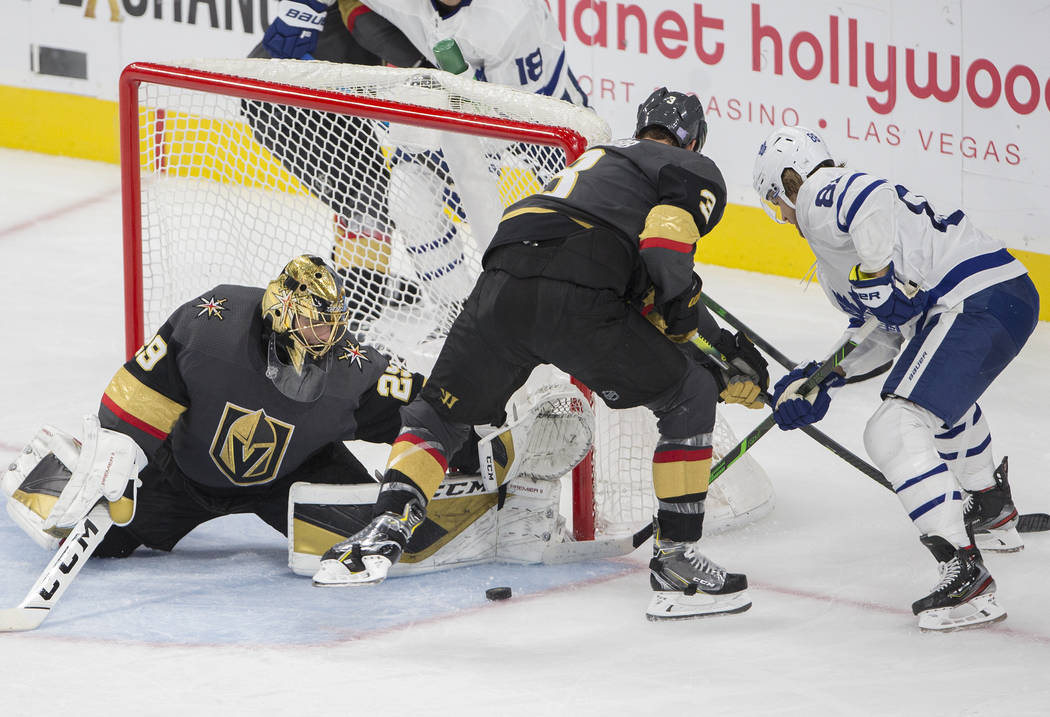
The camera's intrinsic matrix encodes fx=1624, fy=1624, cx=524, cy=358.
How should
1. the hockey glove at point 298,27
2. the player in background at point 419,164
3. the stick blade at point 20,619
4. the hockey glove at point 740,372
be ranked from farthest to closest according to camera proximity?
the hockey glove at point 298,27 → the player in background at point 419,164 → the hockey glove at point 740,372 → the stick blade at point 20,619

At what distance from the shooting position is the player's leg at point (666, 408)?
9.25ft

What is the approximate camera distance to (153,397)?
9.82ft

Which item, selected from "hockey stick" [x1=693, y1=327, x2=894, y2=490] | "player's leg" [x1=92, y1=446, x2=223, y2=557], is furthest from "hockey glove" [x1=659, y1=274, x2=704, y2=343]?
"player's leg" [x1=92, y1=446, x2=223, y2=557]

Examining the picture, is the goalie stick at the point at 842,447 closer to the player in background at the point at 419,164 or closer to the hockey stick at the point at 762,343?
the hockey stick at the point at 762,343

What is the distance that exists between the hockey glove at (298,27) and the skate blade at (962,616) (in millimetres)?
2319

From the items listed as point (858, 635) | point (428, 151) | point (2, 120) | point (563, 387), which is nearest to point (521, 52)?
point (428, 151)

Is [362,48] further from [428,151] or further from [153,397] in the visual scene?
[153,397]

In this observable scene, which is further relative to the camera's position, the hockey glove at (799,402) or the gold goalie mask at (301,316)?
the hockey glove at (799,402)

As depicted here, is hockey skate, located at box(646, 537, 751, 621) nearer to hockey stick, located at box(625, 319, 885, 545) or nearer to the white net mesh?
hockey stick, located at box(625, 319, 885, 545)

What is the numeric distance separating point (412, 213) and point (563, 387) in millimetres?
958

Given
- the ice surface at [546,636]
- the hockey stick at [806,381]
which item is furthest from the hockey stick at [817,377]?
the ice surface at [546,636]

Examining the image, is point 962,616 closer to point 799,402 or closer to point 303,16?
point 799,402

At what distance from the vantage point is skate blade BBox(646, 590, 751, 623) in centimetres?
299

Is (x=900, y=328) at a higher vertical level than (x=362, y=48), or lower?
lower
